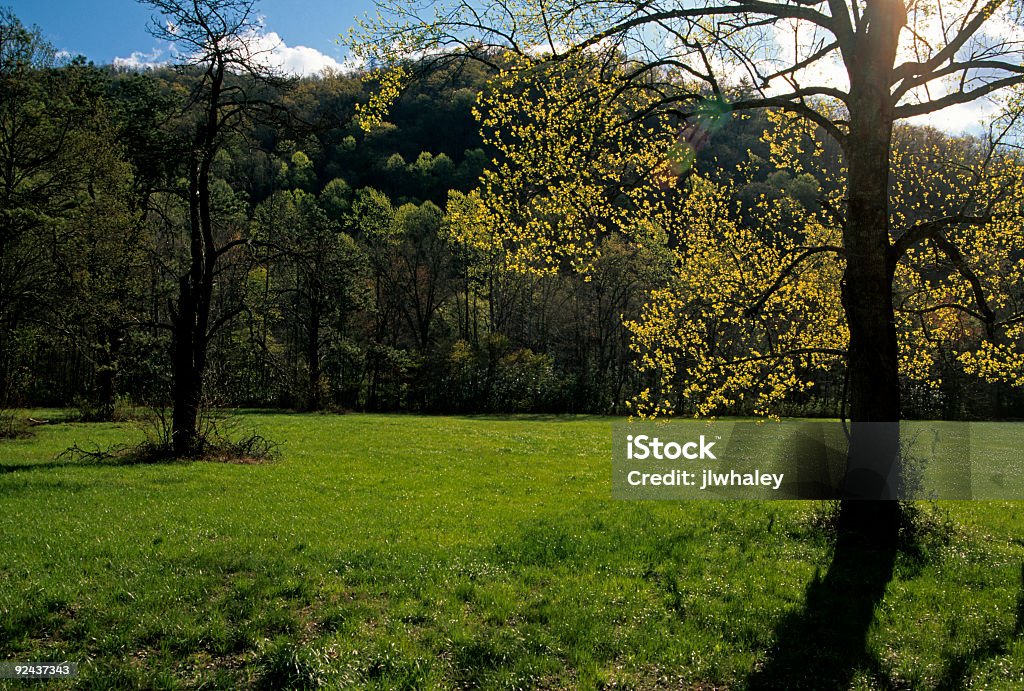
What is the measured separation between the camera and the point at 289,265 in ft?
54.4

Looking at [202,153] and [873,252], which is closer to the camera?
[873,252]

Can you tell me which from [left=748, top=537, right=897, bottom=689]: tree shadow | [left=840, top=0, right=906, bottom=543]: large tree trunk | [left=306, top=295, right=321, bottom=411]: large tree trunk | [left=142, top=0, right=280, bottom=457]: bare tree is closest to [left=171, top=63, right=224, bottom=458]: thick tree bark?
[left=142, top=0, right=280, bottom=457]: bare tree

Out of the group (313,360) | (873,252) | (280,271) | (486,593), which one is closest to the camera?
(486,593)

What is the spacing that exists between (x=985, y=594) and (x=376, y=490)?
939 centimetres

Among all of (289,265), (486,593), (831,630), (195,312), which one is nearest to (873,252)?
(831,630)

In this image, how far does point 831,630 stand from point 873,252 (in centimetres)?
473

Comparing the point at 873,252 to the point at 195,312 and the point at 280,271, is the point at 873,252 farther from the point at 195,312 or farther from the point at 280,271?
the point at 280,271

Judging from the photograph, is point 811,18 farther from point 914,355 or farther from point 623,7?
point 914,355

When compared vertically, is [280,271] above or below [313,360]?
above

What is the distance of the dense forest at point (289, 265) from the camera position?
15742mm

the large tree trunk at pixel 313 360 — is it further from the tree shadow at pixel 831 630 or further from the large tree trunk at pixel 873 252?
the tree shadow at pixel 831 630

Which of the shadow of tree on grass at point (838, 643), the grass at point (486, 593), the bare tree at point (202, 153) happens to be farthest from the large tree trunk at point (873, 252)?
the bare tree at point (202, 153)

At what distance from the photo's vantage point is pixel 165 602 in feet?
20.0

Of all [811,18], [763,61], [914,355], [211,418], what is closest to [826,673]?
[811,18]
